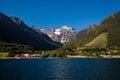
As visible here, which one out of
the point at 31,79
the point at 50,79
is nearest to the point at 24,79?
the point at 31,79

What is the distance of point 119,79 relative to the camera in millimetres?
98500

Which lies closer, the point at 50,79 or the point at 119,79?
the point at 119,79

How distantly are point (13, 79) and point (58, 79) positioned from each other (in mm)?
16502

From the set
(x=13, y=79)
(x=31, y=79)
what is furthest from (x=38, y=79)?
(x=13, y=79)

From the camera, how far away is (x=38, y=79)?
104 m

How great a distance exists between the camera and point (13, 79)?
103062 mm

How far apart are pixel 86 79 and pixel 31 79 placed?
64.9 feet

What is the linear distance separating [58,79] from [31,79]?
10195 mm

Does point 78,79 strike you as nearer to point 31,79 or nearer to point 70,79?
point 70,79

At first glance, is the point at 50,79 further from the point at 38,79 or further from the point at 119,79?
the point at 119,79

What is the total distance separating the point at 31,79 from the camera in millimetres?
103250

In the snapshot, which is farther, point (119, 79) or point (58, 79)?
point (58, 79)

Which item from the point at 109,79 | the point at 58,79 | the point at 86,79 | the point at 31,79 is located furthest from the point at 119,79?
the point at 31,79

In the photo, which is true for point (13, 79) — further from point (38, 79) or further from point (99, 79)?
point (99, 79)
